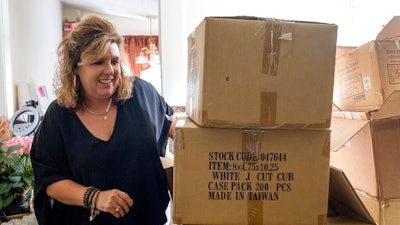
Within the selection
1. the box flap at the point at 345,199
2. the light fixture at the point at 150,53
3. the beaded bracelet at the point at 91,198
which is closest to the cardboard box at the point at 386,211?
the box flap at the point at 345,199

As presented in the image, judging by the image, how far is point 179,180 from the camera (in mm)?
864

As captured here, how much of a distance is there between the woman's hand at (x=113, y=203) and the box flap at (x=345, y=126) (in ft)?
2.19

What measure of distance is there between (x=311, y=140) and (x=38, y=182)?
0.88m

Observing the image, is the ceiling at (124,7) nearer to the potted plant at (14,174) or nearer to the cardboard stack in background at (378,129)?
the potted plant at (14,174)

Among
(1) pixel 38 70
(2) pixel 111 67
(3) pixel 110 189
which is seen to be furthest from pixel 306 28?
(1) pixel 38 70

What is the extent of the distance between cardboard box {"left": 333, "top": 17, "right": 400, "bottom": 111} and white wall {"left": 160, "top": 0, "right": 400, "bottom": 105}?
0.86m

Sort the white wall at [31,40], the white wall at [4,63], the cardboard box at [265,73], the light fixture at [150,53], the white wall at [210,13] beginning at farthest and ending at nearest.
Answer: the light fixture at [150,53] → the white wall at [31,40] → the white wall at [4,63] → the white wall at [210,13] → the cardboard box at [265,73]

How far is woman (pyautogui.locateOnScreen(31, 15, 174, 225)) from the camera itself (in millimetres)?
1073

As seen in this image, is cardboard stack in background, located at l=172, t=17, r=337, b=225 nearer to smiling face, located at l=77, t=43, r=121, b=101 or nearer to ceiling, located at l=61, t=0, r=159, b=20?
smiling face, located at l=77, t=43, r=121, b=101

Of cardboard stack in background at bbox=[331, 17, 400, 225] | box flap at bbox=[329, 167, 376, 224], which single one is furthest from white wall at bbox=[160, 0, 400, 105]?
box flap at bbox=[329, 167, 376, 224]

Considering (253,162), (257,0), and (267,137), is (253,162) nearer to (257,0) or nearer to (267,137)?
(267,137)

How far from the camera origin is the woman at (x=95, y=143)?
1.07 m

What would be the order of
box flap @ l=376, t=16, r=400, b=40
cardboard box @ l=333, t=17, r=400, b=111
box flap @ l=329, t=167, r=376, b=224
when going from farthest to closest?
box flap @ l=376, t=16, r=400, b=40 < cardboard box @ l=333, t=17, r=400, b=111 < box flap @ l=329, t=167, r=376, b=224

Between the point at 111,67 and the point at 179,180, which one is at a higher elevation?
the point at 111,67
